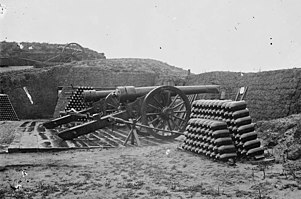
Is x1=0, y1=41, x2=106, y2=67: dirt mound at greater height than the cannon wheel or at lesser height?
greater

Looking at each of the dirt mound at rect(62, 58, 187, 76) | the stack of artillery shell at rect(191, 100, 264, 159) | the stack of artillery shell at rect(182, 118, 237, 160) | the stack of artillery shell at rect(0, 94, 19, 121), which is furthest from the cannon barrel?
the stack of artillery shell at rect(0, 94, 19, 121)

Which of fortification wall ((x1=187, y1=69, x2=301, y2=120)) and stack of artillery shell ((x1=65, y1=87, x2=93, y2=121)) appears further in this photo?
stack of artillery shell ((x1=65, y1=87, x2=93, y2=121))

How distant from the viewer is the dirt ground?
4449 millimetres

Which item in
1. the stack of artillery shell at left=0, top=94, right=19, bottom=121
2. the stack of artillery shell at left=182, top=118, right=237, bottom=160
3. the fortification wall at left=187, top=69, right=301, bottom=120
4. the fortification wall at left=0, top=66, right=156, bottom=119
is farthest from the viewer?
the fortification wall at left=0, top=66, right=156, bottom=119

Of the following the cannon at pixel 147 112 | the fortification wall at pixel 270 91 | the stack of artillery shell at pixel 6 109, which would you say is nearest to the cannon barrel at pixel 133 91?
the cannon at pixel 147 112

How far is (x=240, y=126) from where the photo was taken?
652 centimetres

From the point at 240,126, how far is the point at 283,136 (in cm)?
120

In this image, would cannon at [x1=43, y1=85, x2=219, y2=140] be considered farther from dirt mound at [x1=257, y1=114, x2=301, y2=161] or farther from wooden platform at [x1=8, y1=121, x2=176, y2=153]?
dirt mound at [x1=257, y1=114, x2=301, y2=161]

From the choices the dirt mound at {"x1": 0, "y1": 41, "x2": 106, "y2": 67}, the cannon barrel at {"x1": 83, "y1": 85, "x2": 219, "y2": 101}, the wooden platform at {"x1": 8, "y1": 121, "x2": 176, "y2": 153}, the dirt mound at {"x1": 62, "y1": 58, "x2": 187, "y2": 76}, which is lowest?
the wooden platform at {"x1": 8, "y1": 121, "x2": 176, "y2": 153}

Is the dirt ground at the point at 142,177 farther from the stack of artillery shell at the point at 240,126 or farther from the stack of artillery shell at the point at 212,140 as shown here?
the stack of artillery shell at the point at 240,126

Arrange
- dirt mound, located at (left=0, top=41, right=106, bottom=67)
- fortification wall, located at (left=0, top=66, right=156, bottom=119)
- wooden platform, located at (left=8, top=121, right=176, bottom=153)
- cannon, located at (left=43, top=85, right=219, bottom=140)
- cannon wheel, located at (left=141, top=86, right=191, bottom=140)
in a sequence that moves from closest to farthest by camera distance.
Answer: wooden platform, located at (left=8, top=121, right=176, bottom=153), cannon, located at (left=43, top=85, right=219, bottom=140), cannon wheel, located at (left=141, top=86, right=191, bottom=140), fortification wall, located at (left=0, top=66, right=156, bottom=119), dirt mound, located at (left=0, top=41, right=106, bottom=67)

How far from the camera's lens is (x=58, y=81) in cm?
1895

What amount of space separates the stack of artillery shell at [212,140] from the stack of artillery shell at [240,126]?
169 mm

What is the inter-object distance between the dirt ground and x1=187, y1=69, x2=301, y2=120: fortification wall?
3127 millimetres
